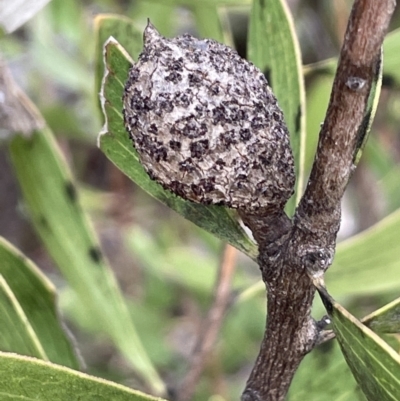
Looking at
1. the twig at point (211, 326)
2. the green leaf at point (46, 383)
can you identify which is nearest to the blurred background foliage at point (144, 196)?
the twig at point (211, 326)

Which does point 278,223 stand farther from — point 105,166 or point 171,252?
point 105,166

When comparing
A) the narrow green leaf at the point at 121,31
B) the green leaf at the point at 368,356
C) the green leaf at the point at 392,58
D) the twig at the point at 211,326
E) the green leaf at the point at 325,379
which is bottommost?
the green leaf at the point at 368,356

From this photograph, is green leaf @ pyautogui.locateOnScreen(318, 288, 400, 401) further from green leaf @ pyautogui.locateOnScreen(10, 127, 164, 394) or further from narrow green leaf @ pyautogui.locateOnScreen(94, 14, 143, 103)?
green leaf @ pyautogui.locateOnScreen(10, 127, 164, 394)

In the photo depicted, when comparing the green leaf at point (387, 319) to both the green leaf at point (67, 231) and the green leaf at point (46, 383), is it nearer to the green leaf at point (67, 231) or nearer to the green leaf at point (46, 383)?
the green leaf at point (46, 383)

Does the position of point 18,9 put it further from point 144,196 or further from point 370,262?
point 144,196

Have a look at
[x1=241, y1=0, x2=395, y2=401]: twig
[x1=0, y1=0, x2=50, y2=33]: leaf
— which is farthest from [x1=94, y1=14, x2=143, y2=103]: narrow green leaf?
[x1=241, y1=0, x2=395, y2=401]: twig
